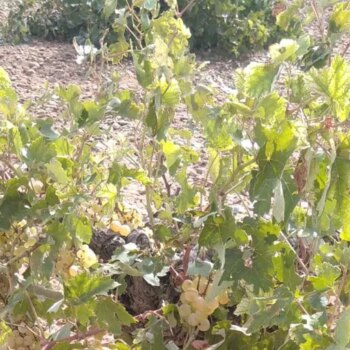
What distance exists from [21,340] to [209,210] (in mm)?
492

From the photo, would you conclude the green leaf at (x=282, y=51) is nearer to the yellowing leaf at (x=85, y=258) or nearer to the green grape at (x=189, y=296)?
the green grape at (x=189, y=296)

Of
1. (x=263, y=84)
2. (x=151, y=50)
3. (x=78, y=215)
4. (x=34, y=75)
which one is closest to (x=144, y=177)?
(x=78, y=215)

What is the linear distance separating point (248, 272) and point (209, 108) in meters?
0.26

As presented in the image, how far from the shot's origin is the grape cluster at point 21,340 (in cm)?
157

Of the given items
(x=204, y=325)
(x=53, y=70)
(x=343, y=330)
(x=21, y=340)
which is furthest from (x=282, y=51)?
(x=53, y=70)

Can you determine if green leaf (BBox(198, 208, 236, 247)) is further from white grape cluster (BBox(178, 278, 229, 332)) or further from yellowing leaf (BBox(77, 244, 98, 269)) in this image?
yellowing leaf (BBox(77, 244, 98, 269))

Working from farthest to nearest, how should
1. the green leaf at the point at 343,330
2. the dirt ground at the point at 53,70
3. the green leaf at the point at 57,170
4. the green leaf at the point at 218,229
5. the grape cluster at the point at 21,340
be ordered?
the dirt ground at the point at 53,70, the grape cluster at the point at 21,340, the green leaf at the point at 57,170, the green leaf at the point at 218,229, the green leaf at the point at 343,330

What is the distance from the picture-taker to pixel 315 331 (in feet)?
3.75

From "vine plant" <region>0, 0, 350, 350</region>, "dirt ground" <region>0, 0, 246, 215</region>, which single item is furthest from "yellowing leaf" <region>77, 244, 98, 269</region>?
"dirt ground" <region>0, 0, 246, 215</region>

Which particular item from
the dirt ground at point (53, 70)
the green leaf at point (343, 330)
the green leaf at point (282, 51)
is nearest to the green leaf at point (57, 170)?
the green leaf at point (282, 51)

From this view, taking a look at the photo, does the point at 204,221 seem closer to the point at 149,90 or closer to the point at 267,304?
the point at 267,304

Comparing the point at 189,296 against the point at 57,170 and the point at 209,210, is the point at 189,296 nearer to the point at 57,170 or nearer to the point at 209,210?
the point at 209,210

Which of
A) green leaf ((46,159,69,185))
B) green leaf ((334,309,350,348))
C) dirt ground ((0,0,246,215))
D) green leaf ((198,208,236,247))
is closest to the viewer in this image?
green leaf ((334,309,350,348))

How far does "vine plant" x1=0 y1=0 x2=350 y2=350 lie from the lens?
3.74 feet
